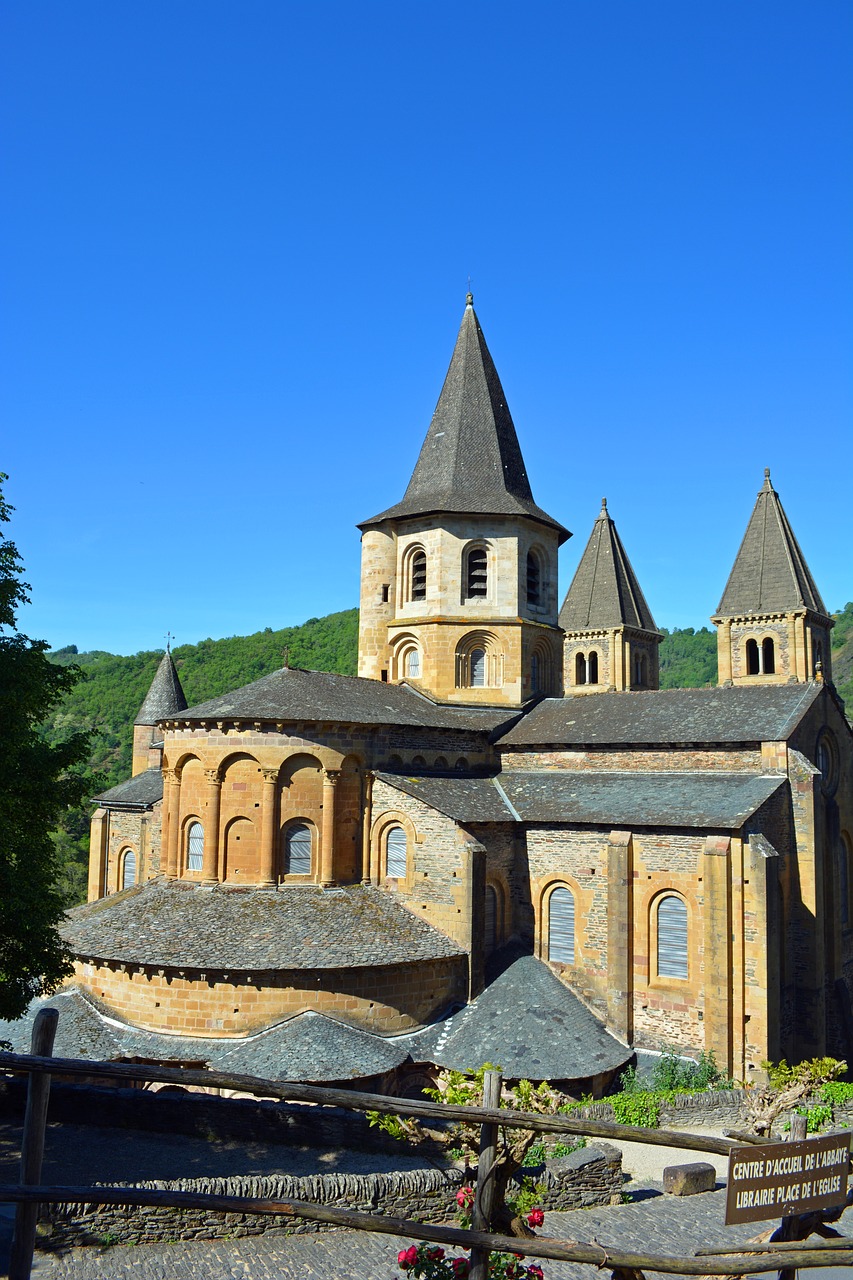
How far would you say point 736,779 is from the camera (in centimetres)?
2520

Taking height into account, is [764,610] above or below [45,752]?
above

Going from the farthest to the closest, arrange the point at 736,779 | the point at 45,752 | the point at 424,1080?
the point at 736,779, the point at 424,1080, the point at 45,752

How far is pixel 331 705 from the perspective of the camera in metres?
25.7

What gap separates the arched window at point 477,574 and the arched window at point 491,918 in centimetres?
1000

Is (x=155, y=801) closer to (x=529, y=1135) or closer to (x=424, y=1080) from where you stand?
(x=424, y=1080)

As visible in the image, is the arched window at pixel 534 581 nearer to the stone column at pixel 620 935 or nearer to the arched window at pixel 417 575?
the arched window at pixel 417 575

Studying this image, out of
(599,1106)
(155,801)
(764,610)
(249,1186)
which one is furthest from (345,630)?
(249,1186)

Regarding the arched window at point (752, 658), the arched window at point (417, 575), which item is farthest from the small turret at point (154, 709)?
the arched window at point (752, 658)

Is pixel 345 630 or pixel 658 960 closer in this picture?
pixel 658 960

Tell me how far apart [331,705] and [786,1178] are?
1997cm

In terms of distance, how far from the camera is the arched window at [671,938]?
23281mm

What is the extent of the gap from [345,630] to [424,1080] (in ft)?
260

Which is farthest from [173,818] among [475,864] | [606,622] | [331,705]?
[606,622]

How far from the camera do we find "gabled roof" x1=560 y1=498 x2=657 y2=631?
5141 centimetres
